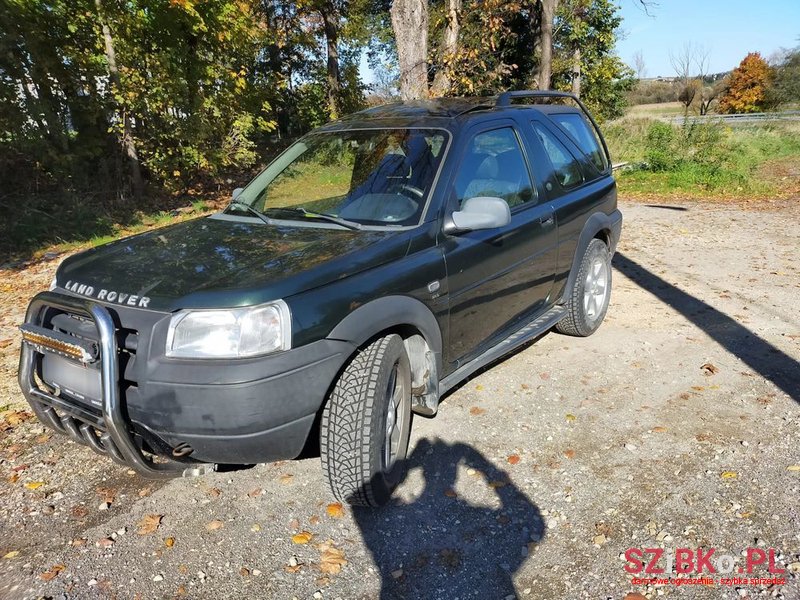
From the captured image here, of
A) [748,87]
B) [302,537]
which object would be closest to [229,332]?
[302,537]

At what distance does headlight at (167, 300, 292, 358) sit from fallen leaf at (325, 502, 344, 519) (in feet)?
3.36

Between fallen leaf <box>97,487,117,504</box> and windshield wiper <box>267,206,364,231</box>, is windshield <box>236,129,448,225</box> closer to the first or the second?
windshield wiper <box>267,206,364,231</box>

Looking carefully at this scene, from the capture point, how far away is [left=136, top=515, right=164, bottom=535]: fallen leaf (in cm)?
289

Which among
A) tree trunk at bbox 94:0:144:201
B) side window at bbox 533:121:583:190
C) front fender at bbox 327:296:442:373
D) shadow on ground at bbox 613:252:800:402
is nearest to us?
front fender at bbox 327:296:442:373

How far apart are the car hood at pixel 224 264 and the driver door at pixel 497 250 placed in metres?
0.57

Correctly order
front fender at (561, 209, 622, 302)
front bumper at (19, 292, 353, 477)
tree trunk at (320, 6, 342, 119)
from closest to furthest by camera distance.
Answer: front bumper at (19, 292, 353, 477) → front fender at (561, 209, 622, 302) → tree trunk at (320, 6, 342, 119)

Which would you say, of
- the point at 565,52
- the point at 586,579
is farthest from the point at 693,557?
the point at 565,52

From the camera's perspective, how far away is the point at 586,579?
2520 mm

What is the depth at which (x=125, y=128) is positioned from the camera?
429 inches

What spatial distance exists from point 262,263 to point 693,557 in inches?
93.1

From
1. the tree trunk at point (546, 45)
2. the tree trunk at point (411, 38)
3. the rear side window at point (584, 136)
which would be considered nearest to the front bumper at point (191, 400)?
the rear side window at point (584, 136)

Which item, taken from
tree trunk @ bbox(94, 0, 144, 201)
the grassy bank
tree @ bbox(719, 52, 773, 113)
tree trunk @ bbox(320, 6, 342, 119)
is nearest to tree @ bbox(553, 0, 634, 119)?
the grassy bank

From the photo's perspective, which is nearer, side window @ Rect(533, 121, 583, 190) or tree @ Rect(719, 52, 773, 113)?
side window @ Rect(533, 121, 583, 190)

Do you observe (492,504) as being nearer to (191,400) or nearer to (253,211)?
(191,400)
